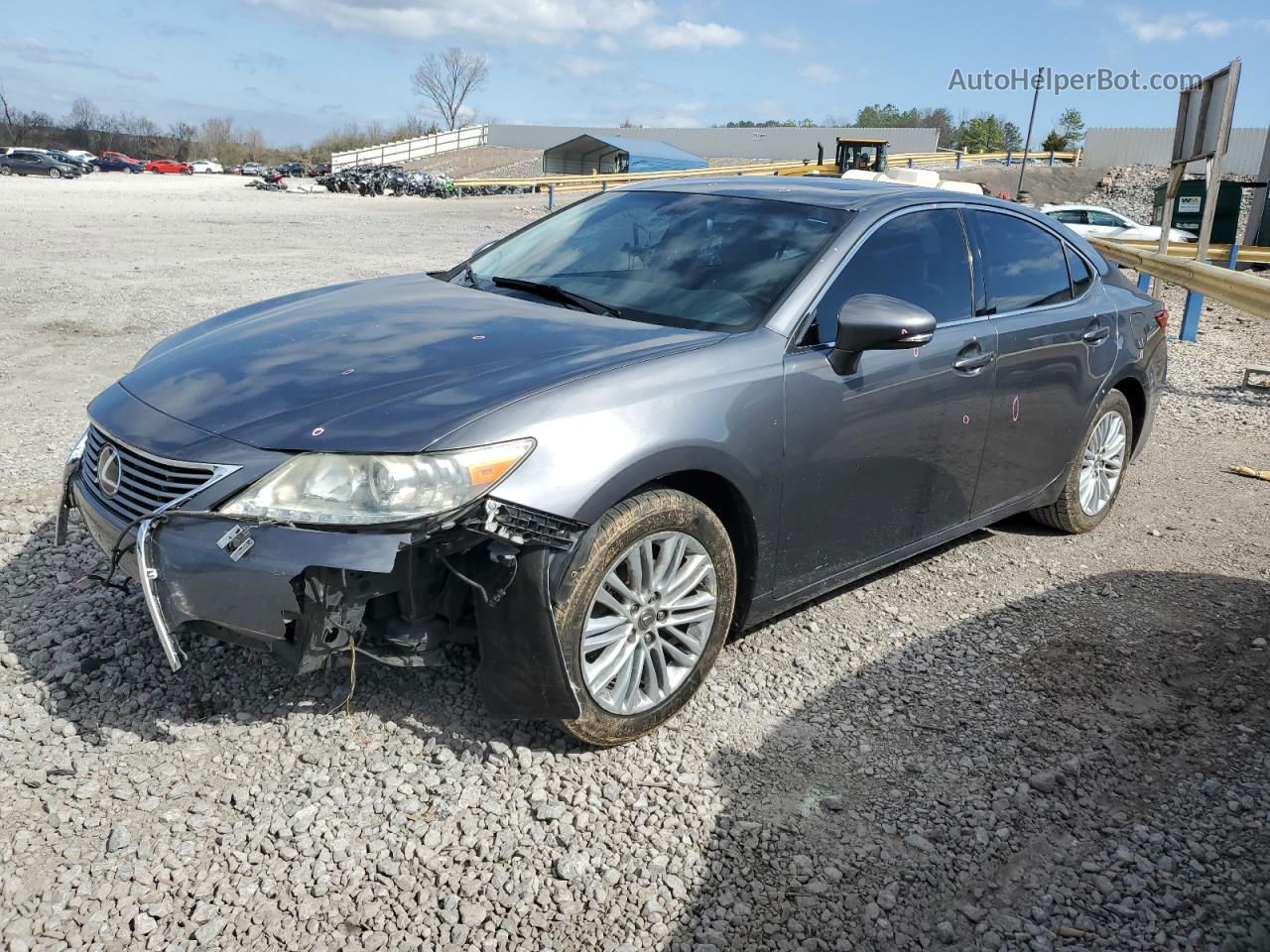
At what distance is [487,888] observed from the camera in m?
2.61

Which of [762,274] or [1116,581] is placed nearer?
[762,274]

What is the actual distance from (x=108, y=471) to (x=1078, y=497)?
174 inches

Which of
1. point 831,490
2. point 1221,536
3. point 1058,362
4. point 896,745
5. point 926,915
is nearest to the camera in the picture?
Answer: point 926,915

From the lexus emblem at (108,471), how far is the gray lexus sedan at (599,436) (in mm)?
13

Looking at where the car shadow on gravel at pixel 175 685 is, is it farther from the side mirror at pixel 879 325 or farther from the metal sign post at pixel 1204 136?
the metal sign post at pixel 1204 136

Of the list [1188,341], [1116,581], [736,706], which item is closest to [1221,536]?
[1116,581]

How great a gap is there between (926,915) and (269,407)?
7.45 feet

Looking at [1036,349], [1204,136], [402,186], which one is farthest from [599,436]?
[402,186]

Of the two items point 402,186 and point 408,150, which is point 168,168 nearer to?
point 408,150

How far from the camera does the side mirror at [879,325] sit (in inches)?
133

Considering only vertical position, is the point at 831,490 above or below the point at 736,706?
above

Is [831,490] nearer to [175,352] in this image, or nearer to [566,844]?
[566,844]

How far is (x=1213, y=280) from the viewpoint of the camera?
7.42 metres

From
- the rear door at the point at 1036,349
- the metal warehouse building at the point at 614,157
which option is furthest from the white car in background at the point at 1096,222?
the metal warehouse building at the point at 614,157
